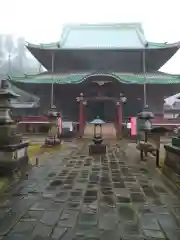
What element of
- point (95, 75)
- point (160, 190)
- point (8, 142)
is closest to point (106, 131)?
point (95, 75)

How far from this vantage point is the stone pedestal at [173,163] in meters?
6.83

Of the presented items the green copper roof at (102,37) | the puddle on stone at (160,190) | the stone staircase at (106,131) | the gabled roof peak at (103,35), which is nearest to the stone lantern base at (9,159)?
the puddle on stone at (160,190)

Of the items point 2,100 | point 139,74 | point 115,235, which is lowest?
point 115,235

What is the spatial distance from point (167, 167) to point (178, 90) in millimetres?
17507

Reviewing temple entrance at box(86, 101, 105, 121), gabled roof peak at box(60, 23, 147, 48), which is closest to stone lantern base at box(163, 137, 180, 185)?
temple entrance at box(86, 101, 105, 121)

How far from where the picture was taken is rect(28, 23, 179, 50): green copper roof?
24.7 m

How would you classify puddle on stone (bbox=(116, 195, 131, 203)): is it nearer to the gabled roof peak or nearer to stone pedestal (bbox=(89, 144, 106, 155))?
stone pedestal (bbox=(89, 144, 106, 155))

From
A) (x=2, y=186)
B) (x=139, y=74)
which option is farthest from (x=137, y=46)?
(x=2, y=186)

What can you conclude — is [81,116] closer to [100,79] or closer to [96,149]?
[100,79]

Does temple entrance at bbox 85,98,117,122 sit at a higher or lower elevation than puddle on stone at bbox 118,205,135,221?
higher

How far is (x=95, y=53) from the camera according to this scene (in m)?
24.4

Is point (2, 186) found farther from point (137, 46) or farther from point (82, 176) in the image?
point (137, 46)

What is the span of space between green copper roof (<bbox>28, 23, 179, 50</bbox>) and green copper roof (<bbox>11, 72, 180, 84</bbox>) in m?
2.83

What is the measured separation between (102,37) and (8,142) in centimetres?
2312
